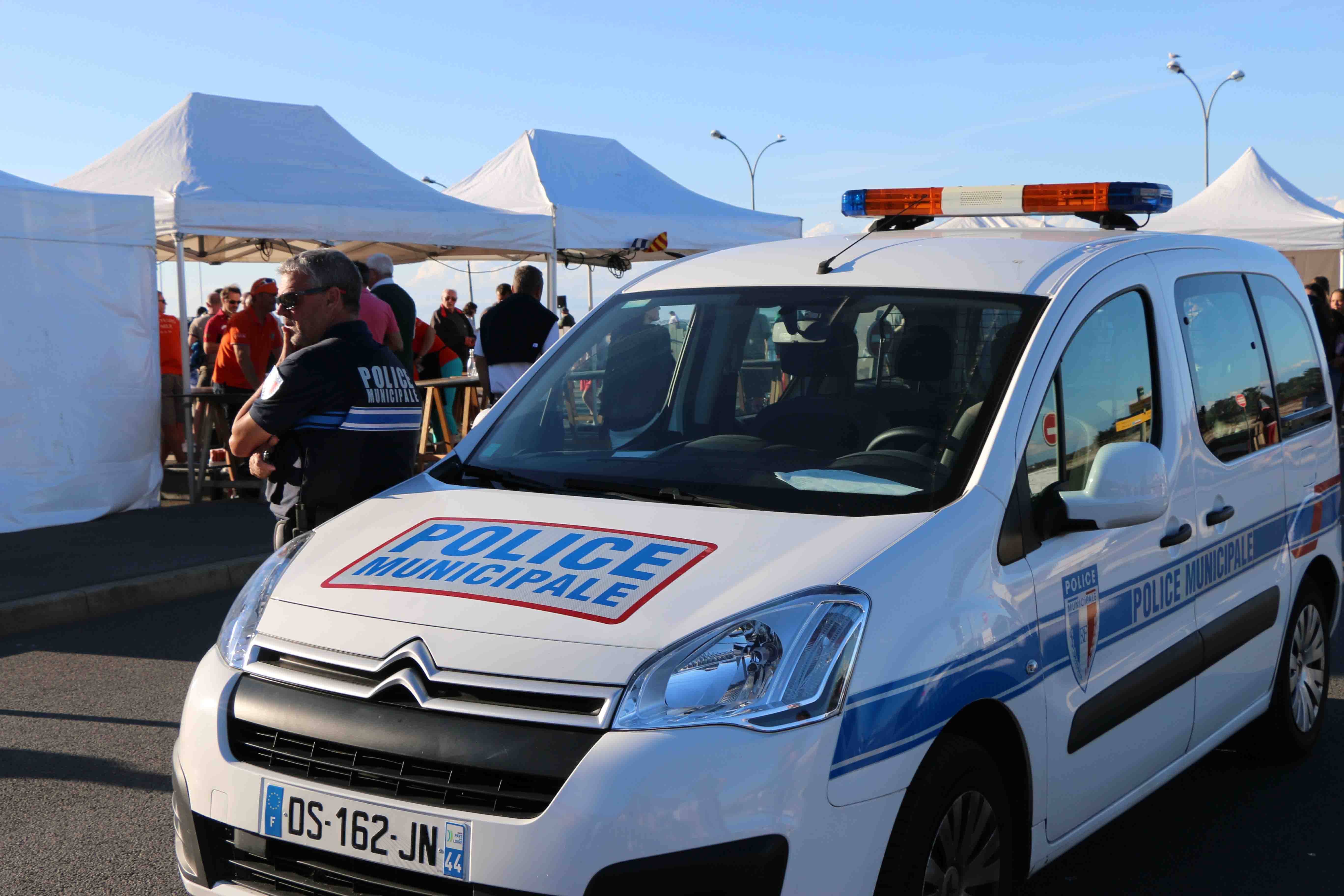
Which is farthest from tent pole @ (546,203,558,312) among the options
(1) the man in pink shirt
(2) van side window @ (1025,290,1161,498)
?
(2) van side window @ (1025,290,1161,498)

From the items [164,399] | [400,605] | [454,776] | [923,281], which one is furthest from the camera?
[164,399]

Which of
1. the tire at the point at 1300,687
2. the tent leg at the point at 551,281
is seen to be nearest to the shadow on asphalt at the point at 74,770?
the tire at the point at 1300,687

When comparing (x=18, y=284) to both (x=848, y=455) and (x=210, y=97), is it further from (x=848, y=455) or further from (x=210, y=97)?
(x=848, y=455)

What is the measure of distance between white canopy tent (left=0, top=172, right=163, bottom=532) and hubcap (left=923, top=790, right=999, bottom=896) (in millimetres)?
8690

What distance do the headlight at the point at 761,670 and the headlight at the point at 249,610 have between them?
3.10 feet

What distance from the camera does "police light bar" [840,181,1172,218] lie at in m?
4.20

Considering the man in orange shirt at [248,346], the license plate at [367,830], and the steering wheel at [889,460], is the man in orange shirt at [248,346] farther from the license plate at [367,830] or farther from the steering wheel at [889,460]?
the license plate at [367,830]

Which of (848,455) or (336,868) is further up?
(848,455)

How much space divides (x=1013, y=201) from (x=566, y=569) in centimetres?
231

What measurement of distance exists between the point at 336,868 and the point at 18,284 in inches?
333

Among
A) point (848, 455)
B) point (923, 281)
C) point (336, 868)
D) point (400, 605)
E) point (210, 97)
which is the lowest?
point (336, 868)

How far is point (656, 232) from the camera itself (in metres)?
15.8

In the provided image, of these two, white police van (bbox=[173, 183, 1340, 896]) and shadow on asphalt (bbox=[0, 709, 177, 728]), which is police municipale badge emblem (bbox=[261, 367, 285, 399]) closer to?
white police van (bbox=[173, 183, 1340, 896])

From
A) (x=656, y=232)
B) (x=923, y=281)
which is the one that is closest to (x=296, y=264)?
(x=923, y=281)
